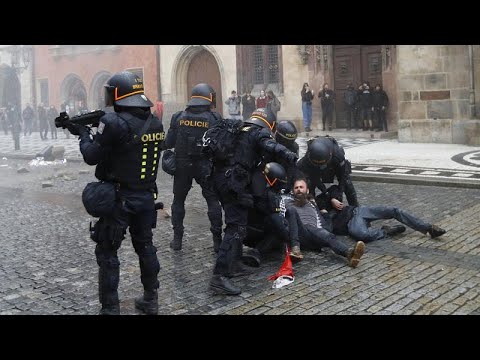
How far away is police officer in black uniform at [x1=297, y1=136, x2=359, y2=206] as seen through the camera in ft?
20.1

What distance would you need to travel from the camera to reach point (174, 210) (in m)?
6.53

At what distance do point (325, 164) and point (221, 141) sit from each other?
1.51 metres

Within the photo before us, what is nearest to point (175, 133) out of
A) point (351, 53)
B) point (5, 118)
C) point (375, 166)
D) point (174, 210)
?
point (174, 210)

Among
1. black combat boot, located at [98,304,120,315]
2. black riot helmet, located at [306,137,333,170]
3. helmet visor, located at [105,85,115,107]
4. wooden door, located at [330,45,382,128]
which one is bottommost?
black combat boot, located at [98,304,120,315]

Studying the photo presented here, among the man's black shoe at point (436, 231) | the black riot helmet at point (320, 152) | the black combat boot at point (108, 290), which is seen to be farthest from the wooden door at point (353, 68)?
the black combat boot at point (108, 290)

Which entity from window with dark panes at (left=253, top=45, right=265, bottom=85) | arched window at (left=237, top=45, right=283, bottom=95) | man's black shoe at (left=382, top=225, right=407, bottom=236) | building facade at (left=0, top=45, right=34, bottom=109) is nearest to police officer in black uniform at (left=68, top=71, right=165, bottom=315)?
man's black shoe at (left=382, top=225, right=407, bottom=236)

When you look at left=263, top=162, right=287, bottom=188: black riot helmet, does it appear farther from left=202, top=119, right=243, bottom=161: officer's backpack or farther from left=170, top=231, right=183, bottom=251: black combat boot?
left=170, top=231, right=183, bottom=251: black combat boot

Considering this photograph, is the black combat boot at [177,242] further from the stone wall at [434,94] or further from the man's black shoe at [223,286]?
the stone wall at [434,94]

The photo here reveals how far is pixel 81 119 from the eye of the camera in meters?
4.26

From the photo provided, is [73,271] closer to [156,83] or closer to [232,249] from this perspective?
[232,249]

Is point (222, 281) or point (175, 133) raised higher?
point (175, 133)

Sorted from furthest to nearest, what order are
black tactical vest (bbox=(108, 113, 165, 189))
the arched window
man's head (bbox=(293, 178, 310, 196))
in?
the arched window
man's head (bbox=(293, 178, 310, 196))
black tactical vest (bbox=(108, 113, 165, 189))

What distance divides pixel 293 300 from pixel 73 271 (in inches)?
91.8

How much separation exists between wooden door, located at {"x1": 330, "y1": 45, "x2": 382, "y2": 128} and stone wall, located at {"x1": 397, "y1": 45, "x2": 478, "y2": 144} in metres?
3.07
